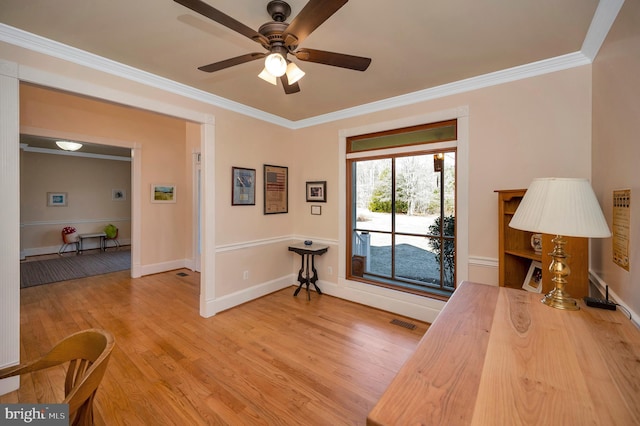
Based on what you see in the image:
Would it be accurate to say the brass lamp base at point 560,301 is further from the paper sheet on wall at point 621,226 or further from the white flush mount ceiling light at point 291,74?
the white flush mount ceiling light at point 291,74

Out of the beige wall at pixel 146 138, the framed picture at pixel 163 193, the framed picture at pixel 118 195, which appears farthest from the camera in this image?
the framed picture at pixel 118 195

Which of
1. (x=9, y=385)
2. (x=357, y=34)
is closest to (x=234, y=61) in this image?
(x=357, y=34)

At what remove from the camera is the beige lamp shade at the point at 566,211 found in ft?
4.06

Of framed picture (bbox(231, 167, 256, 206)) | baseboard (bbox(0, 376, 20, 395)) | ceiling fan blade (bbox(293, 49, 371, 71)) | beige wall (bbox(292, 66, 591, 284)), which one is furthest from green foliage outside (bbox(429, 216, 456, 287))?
baseboard (bbox(0, 376, 20, 395))

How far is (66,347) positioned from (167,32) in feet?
6.97

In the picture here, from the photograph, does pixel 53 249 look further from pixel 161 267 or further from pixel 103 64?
pixel 103 64

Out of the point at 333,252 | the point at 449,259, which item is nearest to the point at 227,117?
the point at 333,252

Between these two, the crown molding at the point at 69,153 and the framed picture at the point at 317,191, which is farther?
the crown molding at the point at 69,153

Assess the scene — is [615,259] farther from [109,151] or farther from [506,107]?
[109,151]

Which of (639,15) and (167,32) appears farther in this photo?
(167,32)

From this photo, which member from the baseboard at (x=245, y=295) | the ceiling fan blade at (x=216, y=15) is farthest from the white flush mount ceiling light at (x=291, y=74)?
the baseboard at (x=245, y=295)

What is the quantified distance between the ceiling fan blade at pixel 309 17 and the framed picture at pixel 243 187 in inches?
84.6

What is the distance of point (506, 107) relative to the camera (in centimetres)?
260

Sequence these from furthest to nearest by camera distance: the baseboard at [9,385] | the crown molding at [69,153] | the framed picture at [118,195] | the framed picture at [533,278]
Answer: the framed picture at [118,195]
the crown molding at [69,153]
the framed picture at [533,278]
the baseboard at [9,385]
